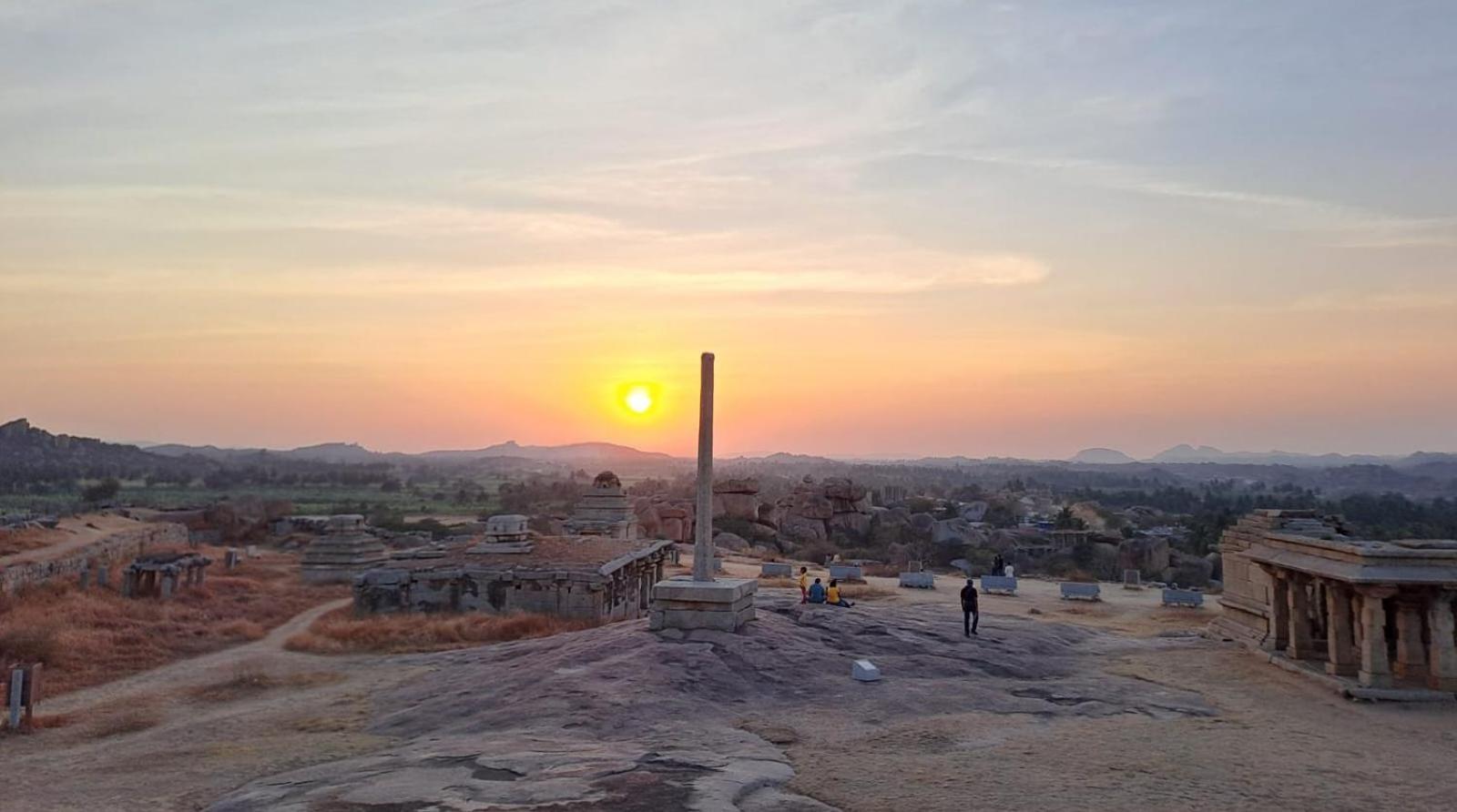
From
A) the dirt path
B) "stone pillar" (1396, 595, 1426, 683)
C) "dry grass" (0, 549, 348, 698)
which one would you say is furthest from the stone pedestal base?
"dry grass" (0, 549, 348, 698)

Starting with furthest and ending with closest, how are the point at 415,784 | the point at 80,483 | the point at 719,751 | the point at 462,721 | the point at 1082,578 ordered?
the point at 80,483
the point at 1082,578
the point at 462,721
the point at 719,751
the point at 415,784

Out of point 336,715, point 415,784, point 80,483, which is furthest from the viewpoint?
point 80,483

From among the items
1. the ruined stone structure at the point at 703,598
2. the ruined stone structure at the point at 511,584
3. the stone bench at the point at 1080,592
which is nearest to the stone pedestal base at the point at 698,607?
the ruined stone structure at the point at 703,598

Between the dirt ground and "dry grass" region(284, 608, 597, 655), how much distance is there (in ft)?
5.94

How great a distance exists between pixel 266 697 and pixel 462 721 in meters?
5.47

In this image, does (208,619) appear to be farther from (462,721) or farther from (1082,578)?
(1082,578)

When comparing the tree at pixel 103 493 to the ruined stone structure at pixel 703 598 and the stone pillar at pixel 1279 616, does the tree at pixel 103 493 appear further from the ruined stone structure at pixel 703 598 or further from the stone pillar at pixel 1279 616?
the stone pillar at pixel 1279 616

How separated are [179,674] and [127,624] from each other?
4.40 metres

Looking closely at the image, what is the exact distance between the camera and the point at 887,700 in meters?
14.4

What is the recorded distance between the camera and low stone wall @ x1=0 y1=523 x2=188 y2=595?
28094 mm

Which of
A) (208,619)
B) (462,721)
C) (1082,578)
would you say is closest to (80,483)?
(208,619)

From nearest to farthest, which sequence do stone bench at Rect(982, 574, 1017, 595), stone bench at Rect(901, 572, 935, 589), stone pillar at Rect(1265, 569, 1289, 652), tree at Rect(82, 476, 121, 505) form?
stone pillar at Rect(1265, 569, 1289, 652) < stone bench at Rect(982, 574, 1017, 595) < stone bench at Rect(901, 572, 935, 589) < tree at Rect(82, 476, 121, 505)

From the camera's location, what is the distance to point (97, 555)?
35.1 m

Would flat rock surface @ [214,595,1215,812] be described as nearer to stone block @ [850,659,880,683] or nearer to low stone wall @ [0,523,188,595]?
stone block @ [850,659,880,683]
